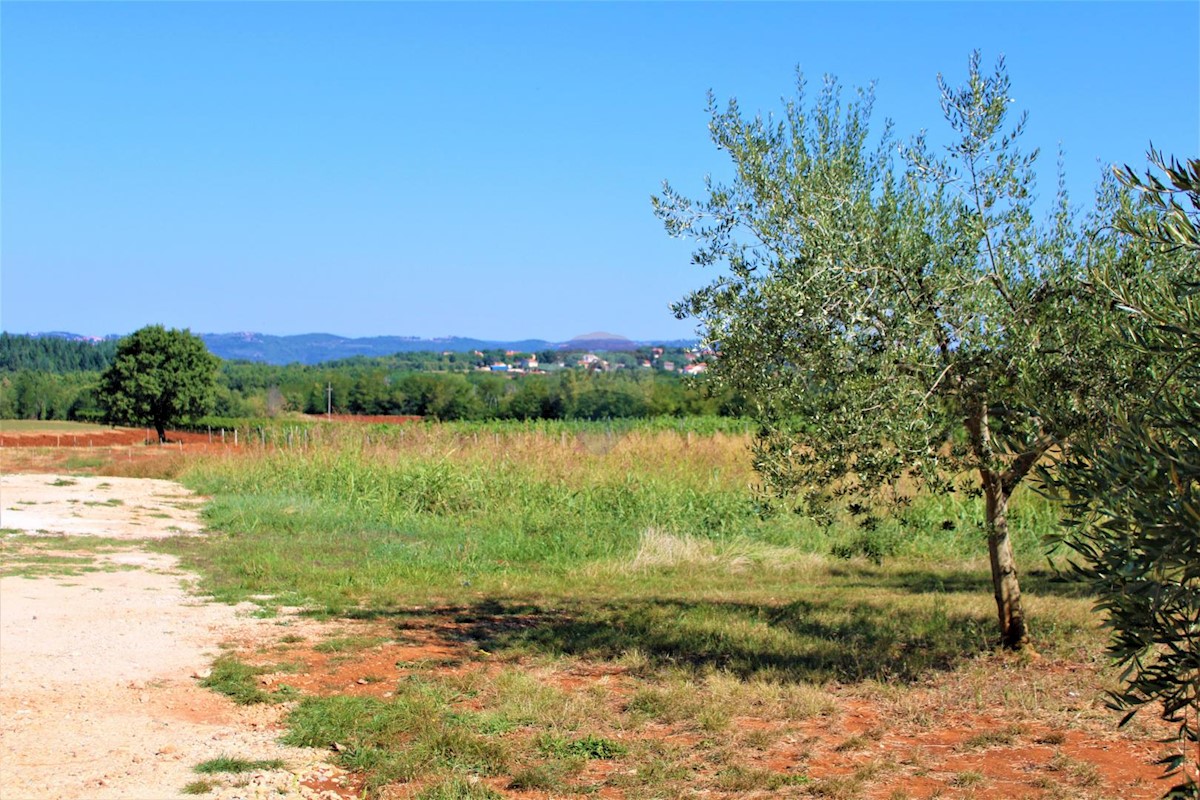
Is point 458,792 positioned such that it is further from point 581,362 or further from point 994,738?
point 581,362

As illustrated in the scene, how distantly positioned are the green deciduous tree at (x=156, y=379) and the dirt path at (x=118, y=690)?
37.2 metres

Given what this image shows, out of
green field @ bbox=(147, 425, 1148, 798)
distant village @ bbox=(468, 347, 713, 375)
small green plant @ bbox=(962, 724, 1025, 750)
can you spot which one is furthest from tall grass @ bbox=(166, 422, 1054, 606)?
distant village @ bbox=(468, 347, 713, 375)

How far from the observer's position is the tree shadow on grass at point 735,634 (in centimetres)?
858

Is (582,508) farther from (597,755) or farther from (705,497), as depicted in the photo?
(597,755)

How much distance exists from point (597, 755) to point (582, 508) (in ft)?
37.2

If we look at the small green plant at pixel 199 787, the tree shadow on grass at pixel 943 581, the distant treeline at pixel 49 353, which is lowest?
the tree shadow on grass at pixel 943 581

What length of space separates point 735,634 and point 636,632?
957mm

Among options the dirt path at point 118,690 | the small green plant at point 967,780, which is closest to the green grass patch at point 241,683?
the dirt path at point 118,690

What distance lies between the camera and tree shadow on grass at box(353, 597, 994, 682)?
8.58 meters

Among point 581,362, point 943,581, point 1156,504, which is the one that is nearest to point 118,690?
point 1156,504

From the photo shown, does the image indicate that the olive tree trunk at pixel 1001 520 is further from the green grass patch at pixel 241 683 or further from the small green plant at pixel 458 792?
the green grass patch at pixel 241 683

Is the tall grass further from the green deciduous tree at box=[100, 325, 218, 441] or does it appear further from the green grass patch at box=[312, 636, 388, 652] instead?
the green deciduous tree at box=[100, 325, 218, 441]

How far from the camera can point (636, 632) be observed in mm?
9844

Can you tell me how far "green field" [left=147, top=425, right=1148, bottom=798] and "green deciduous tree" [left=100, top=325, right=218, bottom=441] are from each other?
3217 cm
